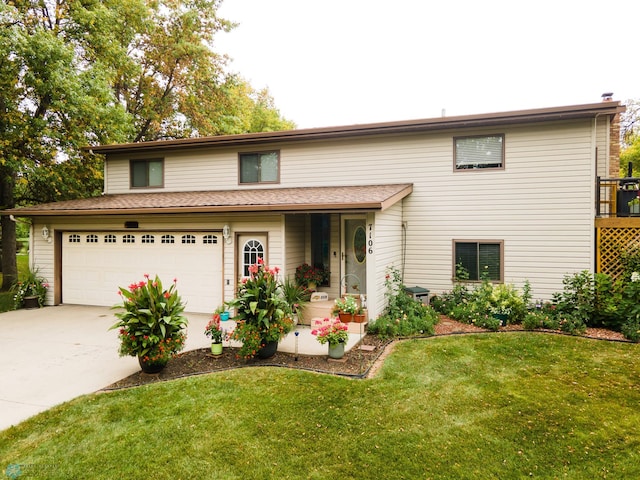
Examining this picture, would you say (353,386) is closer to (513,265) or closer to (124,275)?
(513,265)

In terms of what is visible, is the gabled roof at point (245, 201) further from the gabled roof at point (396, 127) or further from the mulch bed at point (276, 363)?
the mulch bed at point (276, 363)

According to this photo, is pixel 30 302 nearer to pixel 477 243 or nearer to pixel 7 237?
pixel 7 237

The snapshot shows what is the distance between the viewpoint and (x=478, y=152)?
966 centimetres

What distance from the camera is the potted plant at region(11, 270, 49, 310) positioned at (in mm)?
11008

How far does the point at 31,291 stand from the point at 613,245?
1503 centimetres

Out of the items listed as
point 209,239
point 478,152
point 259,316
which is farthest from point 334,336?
point 478,152

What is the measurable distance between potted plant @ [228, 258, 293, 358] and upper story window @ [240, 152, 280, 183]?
5599 mm

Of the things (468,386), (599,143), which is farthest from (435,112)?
(468,386)

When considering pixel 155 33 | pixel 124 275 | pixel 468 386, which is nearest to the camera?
pixel 468 386

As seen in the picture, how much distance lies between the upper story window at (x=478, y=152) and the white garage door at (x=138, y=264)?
6.36m

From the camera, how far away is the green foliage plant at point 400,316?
25.3ft

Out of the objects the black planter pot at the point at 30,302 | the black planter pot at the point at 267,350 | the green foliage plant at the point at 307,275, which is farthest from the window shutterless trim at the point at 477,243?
the black planter pot at the point at 30,302

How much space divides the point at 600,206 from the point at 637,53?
21825 millimetres

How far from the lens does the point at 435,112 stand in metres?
40.4
